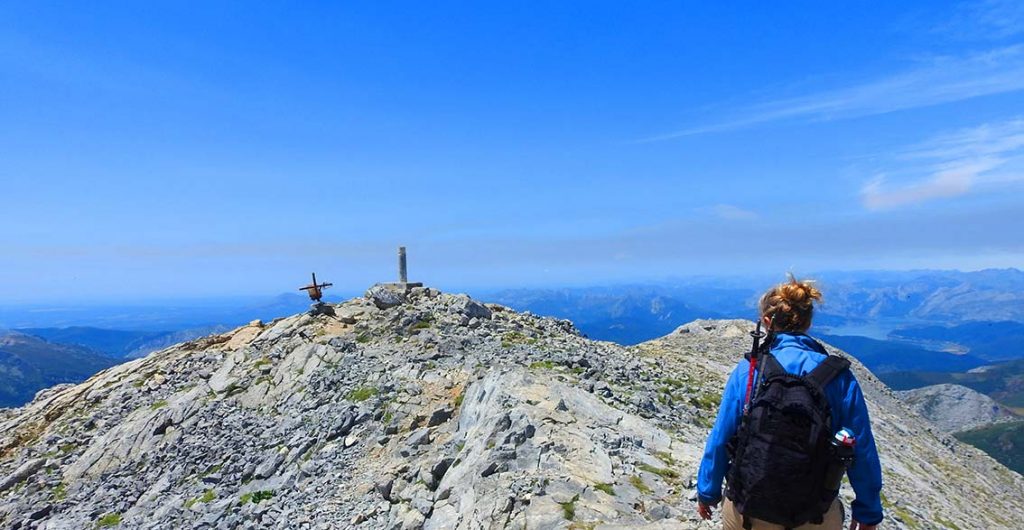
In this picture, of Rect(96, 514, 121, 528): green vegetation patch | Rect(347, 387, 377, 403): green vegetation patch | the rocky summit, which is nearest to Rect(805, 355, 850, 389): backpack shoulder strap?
the rocky summit

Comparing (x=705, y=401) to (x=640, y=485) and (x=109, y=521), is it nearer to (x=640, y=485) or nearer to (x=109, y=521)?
(x=640, y=485)

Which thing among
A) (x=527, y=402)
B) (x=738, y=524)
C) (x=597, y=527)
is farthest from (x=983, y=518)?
(x=738, y=524)

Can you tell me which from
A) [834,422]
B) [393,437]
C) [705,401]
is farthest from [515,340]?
[834,422]

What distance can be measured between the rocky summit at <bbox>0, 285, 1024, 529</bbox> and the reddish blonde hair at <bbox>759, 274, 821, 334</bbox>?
5252 millimetres

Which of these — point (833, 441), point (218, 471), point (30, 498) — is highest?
point (833, 441)

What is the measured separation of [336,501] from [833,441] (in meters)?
13.1

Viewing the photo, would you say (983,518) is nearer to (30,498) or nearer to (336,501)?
(336,501)

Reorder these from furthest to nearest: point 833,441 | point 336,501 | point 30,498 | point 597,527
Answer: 1. point 30,498
2. point 336,501
3. point 597,527
4. point 833,441

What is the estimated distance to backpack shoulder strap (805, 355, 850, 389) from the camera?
7051mm

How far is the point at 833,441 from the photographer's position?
6.96 meters

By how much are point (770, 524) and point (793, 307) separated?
2625mm

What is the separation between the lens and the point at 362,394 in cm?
2202

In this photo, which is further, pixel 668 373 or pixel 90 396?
pixel 90 396

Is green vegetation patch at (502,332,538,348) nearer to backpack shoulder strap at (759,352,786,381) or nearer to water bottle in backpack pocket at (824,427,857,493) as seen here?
backpack shoulder strap at (759,352,786,381)
